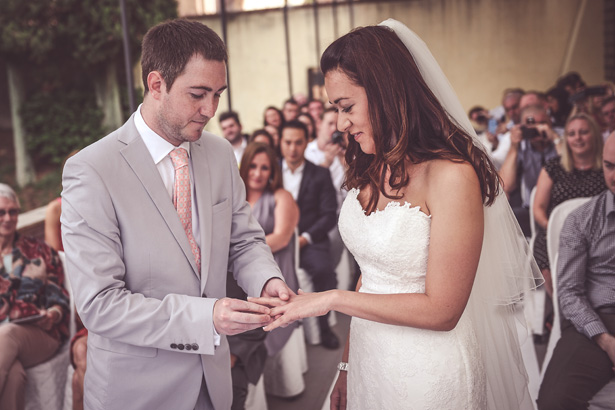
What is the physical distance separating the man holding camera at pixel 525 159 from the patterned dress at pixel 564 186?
0.67 meters

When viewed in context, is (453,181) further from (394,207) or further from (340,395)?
(340,395)

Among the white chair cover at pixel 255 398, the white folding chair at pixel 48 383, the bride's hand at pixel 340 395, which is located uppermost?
the bride's hand at pixel 340 395

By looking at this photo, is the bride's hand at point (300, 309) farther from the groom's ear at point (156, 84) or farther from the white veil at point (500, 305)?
the groom's ear at point (156, 84)

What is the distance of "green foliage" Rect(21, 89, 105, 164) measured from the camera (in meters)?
13.9

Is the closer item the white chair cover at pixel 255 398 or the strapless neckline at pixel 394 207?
the strapless neckline at pixel 394 207

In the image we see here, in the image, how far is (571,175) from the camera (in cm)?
366

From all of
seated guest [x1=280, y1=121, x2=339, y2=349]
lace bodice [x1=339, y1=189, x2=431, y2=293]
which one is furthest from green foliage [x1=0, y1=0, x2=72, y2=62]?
lace bodice [x1=339, y1=189, x2=431, y2=293]

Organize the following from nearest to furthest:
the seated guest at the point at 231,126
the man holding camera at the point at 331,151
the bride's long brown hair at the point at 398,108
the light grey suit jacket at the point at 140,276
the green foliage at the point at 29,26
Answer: the light grey suit jacket at the point at 140,276
the bride's long brown hair at the point at 398,108
the man holding camera at the point at 331,151
the seated guest at the point at 231,126
the green foliage at the point at 29,26

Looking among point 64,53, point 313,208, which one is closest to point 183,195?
point 313,208

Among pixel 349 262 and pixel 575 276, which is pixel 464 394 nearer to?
pixel 575 276

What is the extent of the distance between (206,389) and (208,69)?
934mm

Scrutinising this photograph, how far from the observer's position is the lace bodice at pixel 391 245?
62.6 inches

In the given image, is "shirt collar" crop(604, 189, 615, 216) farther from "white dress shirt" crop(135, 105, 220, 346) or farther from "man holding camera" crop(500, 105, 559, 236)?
"man holding camera" crop(500, 105, 559, 236)

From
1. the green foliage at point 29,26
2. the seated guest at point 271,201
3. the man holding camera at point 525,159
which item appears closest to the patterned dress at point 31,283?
the seated guest at point 271,201
